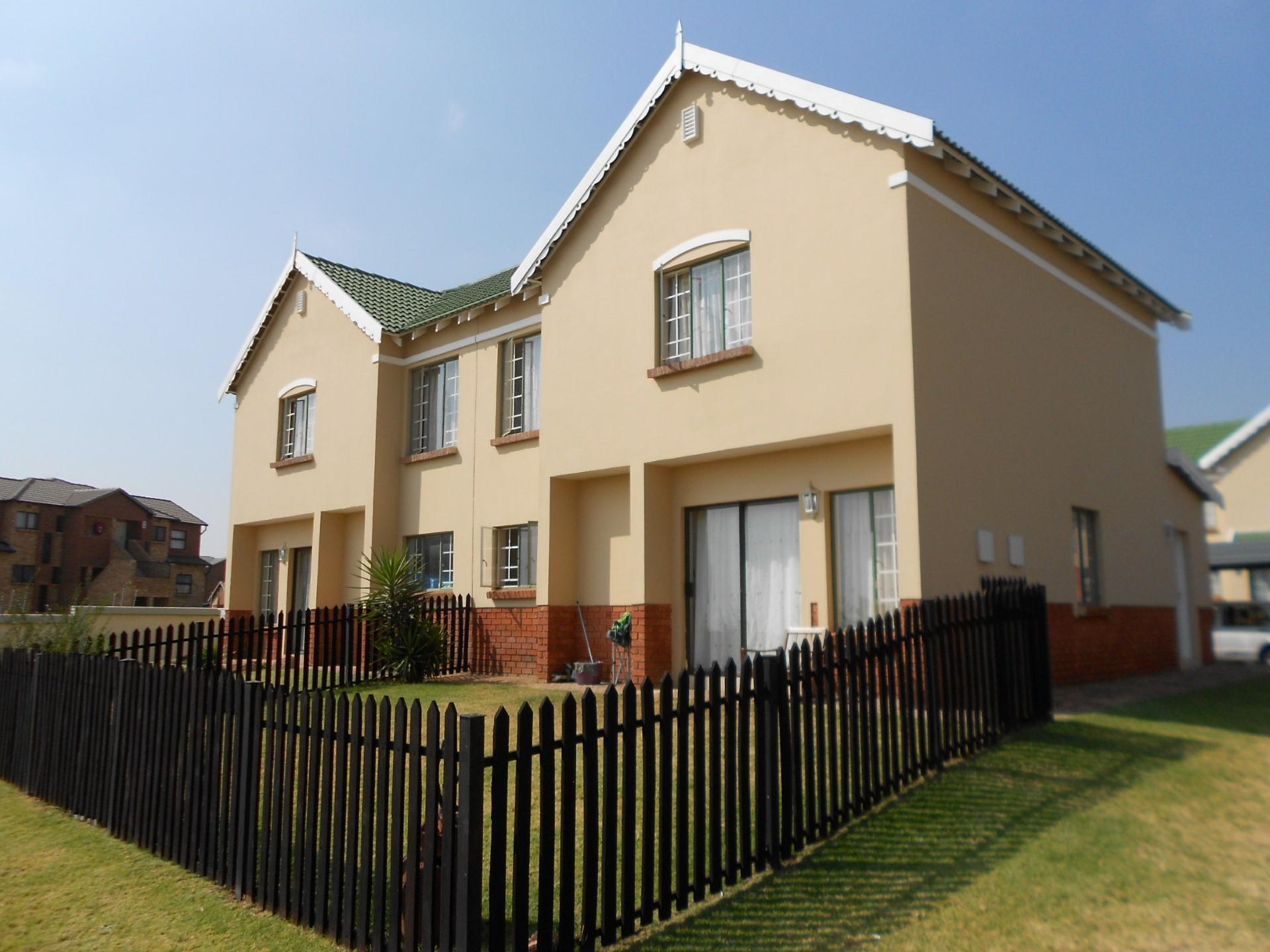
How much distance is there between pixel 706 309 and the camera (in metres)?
13.6

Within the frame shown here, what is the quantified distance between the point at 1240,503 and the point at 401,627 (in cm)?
2681

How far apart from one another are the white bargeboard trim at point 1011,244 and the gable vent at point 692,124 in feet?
11.4

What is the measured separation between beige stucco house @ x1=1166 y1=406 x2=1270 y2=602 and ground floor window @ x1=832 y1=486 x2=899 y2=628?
19.9 m

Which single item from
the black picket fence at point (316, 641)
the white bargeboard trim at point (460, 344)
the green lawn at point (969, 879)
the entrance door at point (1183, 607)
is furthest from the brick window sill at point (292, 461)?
the entrance door at point (1183, 607)

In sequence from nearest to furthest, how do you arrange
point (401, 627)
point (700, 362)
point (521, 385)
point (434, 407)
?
point (700, 362)
point (401, 627)
point (521, 385)
point (434, 407)

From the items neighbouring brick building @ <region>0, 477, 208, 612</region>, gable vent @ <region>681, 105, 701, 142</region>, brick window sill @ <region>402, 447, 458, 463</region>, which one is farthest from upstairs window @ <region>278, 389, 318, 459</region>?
neighbouring brick building @ <region>0, 477, 208, 612</region>

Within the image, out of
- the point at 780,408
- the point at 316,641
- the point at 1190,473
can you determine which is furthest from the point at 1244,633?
the point at 316,641

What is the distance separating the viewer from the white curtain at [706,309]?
1345 centimetres

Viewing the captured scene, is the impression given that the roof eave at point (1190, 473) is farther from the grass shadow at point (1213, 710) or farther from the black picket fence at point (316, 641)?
the black picket fence at point (316, 641)

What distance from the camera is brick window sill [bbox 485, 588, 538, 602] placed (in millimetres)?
16297

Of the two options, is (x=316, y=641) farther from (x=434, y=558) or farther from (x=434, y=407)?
(x=434, y=407)

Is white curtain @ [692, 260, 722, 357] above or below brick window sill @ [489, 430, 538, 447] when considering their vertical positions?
above

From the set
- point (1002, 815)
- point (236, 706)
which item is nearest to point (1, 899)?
point (236, 706)

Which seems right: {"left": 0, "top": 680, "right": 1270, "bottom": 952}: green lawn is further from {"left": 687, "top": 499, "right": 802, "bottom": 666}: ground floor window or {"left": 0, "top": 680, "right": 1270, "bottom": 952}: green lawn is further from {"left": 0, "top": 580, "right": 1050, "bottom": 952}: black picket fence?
{"left": 687, "top": 499, "right": 802, "bottom": 666}: ground floor window
